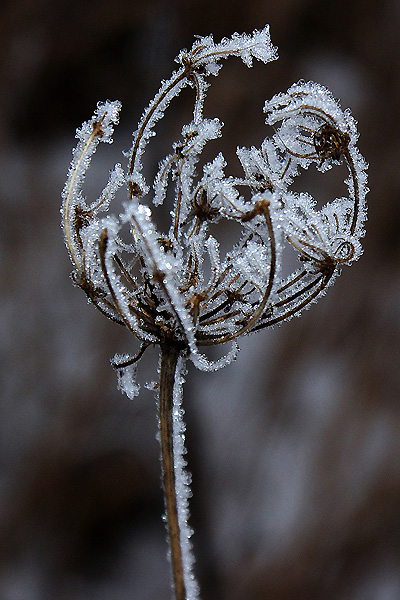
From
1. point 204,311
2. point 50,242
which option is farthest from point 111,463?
point 204,311

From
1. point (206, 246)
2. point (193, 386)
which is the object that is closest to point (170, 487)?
point (206, 246)

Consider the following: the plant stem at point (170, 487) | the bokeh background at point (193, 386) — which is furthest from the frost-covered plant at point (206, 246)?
the bokeh background at point (193, 386)

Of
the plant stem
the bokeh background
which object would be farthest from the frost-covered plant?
the bokeh background

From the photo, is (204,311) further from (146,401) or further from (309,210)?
(146,401)

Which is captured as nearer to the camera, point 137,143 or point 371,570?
point 137,143

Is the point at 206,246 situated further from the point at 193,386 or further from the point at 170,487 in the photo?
the point at 193,386

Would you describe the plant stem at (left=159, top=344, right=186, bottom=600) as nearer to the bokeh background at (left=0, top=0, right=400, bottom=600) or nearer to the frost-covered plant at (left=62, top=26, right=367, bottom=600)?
the frost-covered plant at (left=62, top=26, right=367, bottom=600)
